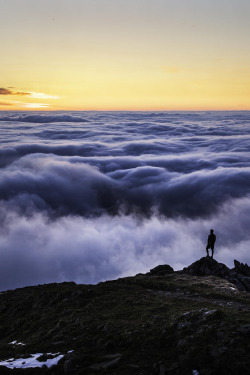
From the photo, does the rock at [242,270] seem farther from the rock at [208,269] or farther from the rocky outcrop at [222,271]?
the rock at [208,269]

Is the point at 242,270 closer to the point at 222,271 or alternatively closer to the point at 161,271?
the point at 222,271

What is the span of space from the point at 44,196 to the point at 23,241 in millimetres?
28468

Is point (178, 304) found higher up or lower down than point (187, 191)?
lower down

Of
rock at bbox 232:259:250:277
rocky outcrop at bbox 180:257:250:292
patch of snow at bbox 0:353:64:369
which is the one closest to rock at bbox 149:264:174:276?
rocky outcrop at bbox 180:257:250:292

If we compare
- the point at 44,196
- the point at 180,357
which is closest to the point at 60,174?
the point at 44,196

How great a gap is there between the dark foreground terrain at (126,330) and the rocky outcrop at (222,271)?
5402 mm

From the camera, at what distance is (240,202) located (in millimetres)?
131375

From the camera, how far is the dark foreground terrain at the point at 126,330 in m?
9.80

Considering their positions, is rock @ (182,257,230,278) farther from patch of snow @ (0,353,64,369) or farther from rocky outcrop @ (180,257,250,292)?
patch of snow @ (0,353,64,369)

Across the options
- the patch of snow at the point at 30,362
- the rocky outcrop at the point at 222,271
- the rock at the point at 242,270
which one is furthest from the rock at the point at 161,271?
the patch of snow at the point at 30,362

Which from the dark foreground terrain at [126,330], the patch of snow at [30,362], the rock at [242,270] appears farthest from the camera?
the rock at [242,270]

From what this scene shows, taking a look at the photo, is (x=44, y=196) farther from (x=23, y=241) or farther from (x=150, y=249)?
(x=150, y=249)

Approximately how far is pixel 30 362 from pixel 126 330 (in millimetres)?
3994

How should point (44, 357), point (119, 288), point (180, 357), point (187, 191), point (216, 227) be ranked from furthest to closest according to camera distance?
point (187, 191), point (216, 227), point (119, 288), point (44, 357), point (180, 357)
